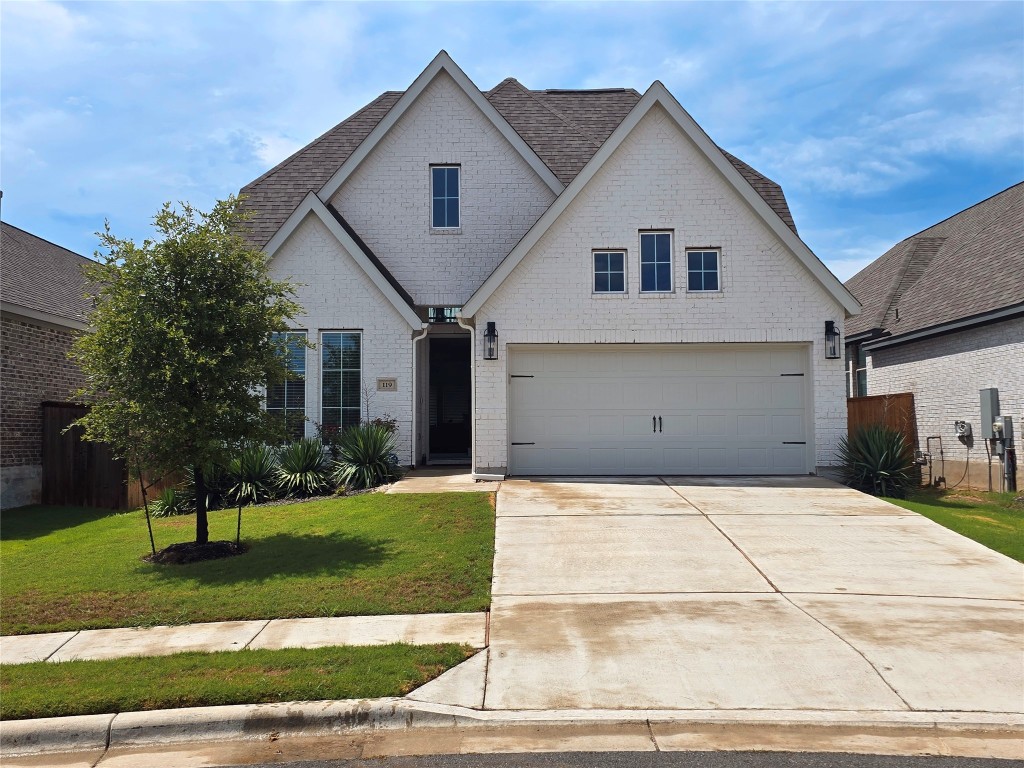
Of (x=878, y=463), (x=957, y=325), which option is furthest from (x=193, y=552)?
(x=957, y=325)

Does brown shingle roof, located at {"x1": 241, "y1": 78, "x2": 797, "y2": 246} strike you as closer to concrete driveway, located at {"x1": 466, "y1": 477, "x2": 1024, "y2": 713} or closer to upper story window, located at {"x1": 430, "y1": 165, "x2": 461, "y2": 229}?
upper story window, located at {"x1": 430, "y1": 165, "x2": 461, "y2": 229}

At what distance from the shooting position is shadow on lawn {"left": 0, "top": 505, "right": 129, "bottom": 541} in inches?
492

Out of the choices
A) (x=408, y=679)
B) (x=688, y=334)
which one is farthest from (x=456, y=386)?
(x=408, y=679)

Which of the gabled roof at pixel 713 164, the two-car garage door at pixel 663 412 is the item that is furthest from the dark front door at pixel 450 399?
the gabled roof at pixel 713 164

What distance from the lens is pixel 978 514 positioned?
40.3 feet

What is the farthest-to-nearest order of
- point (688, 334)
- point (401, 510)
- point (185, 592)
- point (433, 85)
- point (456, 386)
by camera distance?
point (456, 386) → point (433, 85) → point (688, 334) → point (401, 510) → point (185, 592)

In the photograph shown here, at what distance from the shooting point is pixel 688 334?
48.6ft

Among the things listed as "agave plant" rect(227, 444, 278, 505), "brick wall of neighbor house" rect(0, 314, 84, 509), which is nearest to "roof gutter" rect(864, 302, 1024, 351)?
"agave plant" rect(227, 444, 278, 505)

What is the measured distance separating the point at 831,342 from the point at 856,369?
880cm

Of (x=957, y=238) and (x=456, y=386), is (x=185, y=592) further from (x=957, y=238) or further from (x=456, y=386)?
(x=957, y=238)

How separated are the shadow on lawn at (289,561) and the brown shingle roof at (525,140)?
9831 mm

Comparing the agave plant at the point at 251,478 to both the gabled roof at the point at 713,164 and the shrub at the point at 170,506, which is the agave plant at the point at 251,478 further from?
the gabled roof at the point at 713,164

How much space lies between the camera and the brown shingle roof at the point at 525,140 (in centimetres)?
1872

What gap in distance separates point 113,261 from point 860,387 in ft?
65.4
